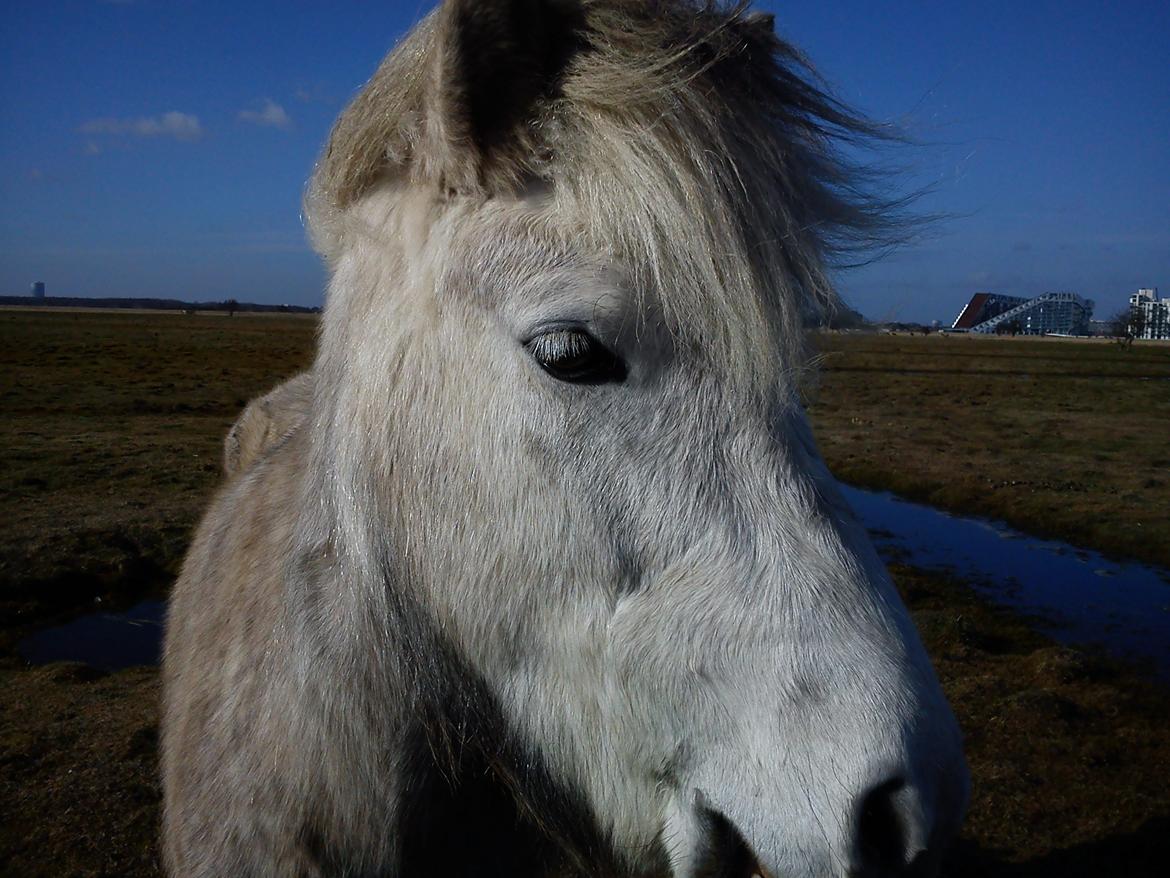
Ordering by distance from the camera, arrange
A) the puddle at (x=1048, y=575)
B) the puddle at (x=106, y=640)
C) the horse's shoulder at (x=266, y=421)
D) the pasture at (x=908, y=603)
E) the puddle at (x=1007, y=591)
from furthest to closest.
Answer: the puddle at (x=1048, y=575) → the puddle at (x=1007, y=591) → the puddle at (x=106, y=640) → the pasture at (x=908, y=603) → the horse's shoulder at (x=266, y=421)

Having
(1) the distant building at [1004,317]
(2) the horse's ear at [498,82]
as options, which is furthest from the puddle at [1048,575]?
(1) the distant building at [1004,317]

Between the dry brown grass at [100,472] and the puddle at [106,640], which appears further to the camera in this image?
the dry brown grass at [100,472]

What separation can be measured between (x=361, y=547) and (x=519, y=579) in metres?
0.41

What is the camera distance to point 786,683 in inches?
45.7

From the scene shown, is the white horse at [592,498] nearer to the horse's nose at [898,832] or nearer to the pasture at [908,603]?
the horse's nose at [898,832]

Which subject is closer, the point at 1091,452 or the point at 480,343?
the point at 480,343

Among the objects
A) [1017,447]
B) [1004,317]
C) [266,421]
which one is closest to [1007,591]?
[266,421]

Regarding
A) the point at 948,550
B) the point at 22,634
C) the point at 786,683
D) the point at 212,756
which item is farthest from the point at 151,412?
the point at 786,683

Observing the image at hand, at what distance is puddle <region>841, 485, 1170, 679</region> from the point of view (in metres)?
6.43

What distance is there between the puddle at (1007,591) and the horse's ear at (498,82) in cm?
579

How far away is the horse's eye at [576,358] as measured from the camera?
129 cm

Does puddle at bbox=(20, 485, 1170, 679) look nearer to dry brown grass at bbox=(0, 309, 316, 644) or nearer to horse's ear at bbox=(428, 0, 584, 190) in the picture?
dry brown grass at bbox=(0, 309, 316, 644)

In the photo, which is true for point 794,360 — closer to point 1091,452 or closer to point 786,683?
point 786,683

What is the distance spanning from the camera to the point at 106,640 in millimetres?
6059
